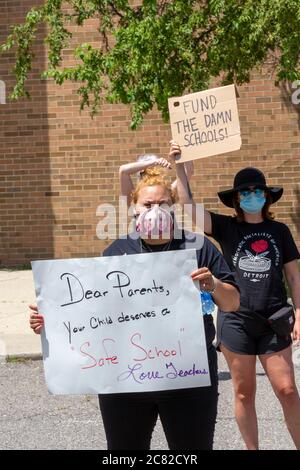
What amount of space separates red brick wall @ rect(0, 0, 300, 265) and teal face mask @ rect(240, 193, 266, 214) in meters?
8.89

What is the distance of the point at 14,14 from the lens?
1401 cm

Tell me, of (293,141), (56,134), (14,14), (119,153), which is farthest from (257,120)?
(14,14)

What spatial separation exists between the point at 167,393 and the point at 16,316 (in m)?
7.04

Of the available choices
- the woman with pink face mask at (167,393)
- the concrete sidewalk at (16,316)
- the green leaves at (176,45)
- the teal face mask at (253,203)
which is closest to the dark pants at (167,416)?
the woman with pink face mask at (167,393)

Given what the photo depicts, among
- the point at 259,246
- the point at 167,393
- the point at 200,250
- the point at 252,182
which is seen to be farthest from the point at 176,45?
the point at 167,393

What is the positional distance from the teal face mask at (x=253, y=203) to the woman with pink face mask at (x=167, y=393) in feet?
4.01

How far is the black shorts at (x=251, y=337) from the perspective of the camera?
4902mm

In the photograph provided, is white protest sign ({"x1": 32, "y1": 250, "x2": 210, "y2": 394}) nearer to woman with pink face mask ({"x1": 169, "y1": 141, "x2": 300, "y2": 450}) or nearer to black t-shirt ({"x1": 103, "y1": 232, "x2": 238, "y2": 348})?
black t-shirt ({"x1": 103, "y1": 232, "x2": 238, "y2": 348})

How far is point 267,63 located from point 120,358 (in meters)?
9.95

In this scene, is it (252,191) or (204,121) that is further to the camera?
(252,191)

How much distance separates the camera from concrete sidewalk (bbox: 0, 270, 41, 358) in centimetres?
873

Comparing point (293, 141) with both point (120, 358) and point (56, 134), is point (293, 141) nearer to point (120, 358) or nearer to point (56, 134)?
point (56, 134)

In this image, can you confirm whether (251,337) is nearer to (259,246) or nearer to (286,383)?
(286,383)

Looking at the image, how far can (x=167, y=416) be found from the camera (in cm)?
369
